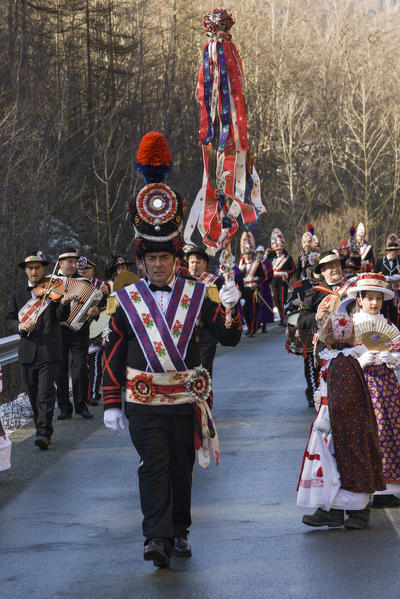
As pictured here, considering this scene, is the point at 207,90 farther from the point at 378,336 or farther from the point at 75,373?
the point at 75,373

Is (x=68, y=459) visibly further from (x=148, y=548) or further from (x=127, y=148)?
(x=127, y=148)

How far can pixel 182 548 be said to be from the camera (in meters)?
6.56

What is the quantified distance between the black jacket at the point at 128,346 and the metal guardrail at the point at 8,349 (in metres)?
5.63

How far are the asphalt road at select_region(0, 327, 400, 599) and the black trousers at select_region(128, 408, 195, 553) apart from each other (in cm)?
26

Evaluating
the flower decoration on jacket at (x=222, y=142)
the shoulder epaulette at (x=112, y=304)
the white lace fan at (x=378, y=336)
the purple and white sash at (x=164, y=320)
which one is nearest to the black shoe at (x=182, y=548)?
the purple and white sash at (x=164, y=320)

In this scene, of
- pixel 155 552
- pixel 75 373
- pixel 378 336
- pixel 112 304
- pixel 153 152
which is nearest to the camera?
pixel 155 552

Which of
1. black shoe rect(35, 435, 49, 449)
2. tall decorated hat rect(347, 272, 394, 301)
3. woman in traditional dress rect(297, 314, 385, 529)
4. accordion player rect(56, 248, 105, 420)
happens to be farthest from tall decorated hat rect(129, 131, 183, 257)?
accordion player rect(56, 248, 105, 420)

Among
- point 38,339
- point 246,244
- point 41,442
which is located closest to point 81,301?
point 38,339

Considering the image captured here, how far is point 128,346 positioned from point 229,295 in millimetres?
697

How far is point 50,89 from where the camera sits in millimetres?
29453

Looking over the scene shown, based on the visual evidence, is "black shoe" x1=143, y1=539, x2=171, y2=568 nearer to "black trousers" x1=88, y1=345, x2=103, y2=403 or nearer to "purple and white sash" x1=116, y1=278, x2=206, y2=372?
"purple and white sash" x1=116, y1=278, x2=206, y2=372

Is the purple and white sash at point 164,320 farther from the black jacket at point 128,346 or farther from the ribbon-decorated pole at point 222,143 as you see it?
the ribbon-decorated pole at point 222,143

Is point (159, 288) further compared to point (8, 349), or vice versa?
point (8, 349)

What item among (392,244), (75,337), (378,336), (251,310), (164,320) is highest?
(164,320)
